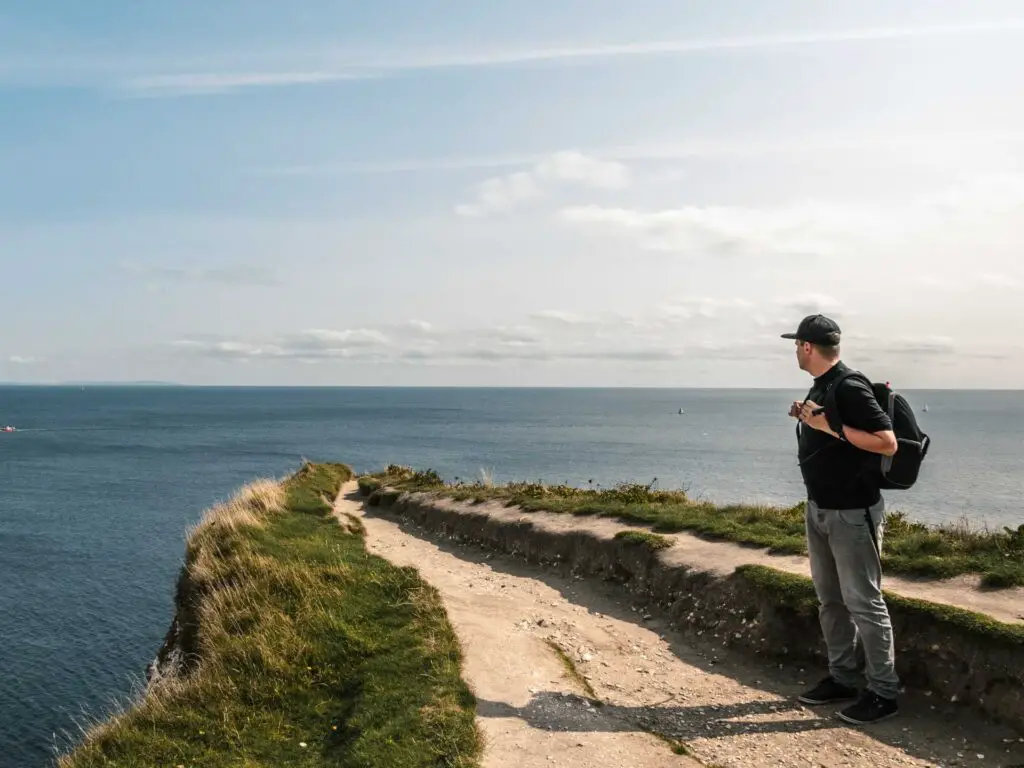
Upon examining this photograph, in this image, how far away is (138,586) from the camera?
31.3 meters

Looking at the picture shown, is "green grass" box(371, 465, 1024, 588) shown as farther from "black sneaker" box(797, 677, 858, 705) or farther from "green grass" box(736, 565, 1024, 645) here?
"black sneaker" box(797, 677, 858, 705)

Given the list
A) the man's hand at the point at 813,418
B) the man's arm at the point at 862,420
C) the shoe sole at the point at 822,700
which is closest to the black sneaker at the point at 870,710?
the shoe sole at the point at 822,700

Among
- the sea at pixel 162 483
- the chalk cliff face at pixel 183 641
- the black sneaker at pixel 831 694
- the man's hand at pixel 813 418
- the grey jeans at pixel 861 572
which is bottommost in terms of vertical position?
the sea at pixel 162 483

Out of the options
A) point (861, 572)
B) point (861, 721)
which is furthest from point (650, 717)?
point (861, 572)

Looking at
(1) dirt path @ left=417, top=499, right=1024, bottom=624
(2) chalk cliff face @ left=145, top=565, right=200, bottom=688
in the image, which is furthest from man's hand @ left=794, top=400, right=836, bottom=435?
(2) chalk cliff face @ left=145, top=565, right=200, bottom=688

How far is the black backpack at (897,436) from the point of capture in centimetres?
735

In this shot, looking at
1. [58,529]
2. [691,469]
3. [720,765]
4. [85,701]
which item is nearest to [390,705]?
[720,765]

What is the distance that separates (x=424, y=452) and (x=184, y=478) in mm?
34168

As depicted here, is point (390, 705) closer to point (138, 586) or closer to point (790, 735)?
point (790, 735)

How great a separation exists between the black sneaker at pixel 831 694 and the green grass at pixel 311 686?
3.94 metres

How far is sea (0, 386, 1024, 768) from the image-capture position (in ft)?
72.2

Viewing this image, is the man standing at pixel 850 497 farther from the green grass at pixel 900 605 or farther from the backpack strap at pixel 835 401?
the green grass at pixel 900 605

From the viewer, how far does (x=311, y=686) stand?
10.3 m

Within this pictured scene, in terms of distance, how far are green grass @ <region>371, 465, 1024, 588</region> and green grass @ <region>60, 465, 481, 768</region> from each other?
630 centimetres
